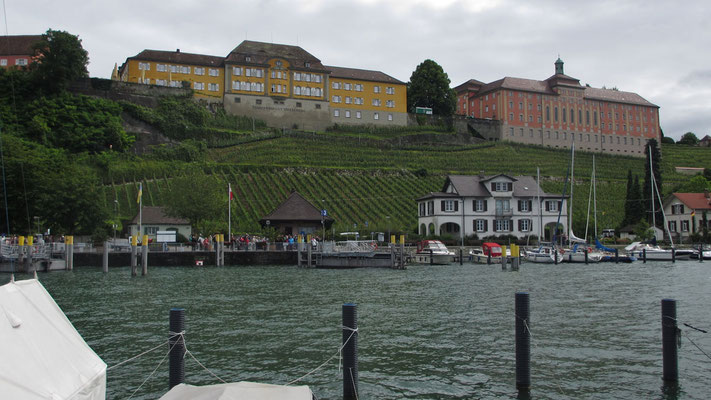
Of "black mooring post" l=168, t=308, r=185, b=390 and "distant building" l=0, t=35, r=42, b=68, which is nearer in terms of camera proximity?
"black mooring post" l=168, t=308, r=185, b=390

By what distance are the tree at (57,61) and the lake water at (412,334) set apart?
5995 centimetres

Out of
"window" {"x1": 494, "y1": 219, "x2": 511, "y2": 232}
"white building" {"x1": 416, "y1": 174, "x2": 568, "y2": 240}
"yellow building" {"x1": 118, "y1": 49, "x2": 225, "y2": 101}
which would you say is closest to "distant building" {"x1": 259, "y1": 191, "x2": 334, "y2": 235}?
"white building" {"x1": 416, "y1": 174, "x2": 568, "y2": 240}

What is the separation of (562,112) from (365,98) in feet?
142

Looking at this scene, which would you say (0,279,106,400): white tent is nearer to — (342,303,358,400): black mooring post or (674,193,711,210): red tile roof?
(342,303,358,400): black mooring post

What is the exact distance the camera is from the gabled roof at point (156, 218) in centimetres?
6369

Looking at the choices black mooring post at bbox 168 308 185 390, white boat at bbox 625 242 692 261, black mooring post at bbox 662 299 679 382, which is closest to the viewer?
black mooring post at bbox 168 308 185 390

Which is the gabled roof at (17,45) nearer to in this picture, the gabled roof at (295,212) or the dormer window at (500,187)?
the gabled roof at (295,212)

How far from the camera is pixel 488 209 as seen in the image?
228 ft

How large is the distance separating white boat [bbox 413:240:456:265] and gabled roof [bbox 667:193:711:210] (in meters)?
38.6

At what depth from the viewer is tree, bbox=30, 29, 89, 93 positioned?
84062mm

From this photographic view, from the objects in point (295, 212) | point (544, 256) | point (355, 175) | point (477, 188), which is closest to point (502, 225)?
point (477, 188)

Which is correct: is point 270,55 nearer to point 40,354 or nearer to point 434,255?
point 434,255

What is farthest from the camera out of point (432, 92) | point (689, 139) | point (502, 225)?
point (689, 139)

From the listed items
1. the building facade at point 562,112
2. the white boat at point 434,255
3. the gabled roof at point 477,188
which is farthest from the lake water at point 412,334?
the building facade at point 562,112
